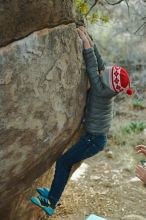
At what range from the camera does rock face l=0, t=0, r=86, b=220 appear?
332cm

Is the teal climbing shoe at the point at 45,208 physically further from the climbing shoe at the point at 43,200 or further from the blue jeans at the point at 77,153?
the blue jeans at the point at 77,153

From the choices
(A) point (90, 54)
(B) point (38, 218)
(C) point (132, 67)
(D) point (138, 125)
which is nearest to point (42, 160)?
(A) point (90, 54)

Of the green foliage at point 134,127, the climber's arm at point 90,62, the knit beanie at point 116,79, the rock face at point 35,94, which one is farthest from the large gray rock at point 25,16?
the green foliage at point 134,127

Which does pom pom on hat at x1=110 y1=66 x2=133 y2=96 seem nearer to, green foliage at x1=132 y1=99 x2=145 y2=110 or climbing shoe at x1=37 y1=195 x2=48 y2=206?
climbing shoe at x1=37 y1=195 x2=48 y2=206

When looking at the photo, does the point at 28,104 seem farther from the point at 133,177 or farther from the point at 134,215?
the point at 133,177

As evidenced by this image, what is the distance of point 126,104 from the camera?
11.9 metres

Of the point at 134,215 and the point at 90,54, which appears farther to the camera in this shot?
the point at 134,215

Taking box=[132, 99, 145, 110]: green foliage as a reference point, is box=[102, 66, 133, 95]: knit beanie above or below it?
above

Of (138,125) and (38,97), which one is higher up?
(38,97)

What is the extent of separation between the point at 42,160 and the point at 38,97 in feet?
2.21

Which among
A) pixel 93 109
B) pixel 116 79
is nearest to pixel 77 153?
pixel 93 109

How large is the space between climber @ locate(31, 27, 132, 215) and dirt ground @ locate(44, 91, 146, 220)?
1547 mm

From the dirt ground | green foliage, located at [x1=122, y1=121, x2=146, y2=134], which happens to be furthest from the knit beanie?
green foliage, located at [x1=122, y1=121, x2=146, y2=134]

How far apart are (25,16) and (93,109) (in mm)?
1112
